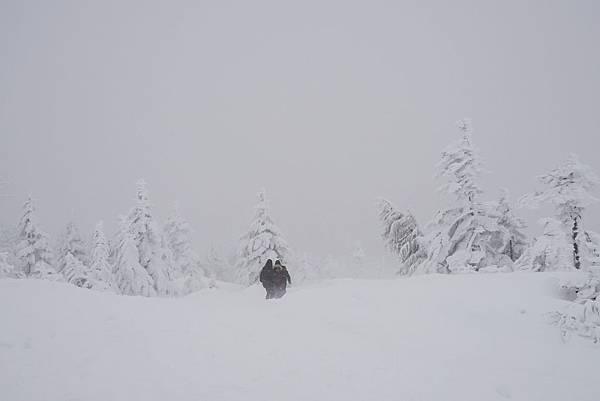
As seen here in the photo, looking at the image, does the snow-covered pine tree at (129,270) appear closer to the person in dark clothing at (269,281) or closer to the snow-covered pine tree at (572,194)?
the person in dark clothing at (269,281)

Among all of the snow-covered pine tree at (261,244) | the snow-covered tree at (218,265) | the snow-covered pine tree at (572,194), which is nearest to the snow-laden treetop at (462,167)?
the snow-covered pine tree at (572,194)

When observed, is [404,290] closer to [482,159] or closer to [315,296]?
[315,296]

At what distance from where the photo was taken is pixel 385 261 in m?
121

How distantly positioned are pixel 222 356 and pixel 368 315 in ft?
17.0

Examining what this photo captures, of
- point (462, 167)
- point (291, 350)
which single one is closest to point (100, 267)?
point (291, 350)

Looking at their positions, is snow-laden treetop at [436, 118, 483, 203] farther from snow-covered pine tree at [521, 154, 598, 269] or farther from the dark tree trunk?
the dark tree trunk

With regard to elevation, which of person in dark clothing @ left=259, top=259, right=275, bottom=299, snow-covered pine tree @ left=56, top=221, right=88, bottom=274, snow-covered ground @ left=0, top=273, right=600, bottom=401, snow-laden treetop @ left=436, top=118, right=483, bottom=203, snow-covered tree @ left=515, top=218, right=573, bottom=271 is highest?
snow-laden treetop @ left=436, top=118, right=483, bottom=203

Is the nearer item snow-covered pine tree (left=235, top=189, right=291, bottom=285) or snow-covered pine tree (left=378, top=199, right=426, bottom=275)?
snow-covered pine tree (left=378, top=199, right=426, bottom=275)

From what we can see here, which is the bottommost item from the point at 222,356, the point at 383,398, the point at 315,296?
the point at 383,398

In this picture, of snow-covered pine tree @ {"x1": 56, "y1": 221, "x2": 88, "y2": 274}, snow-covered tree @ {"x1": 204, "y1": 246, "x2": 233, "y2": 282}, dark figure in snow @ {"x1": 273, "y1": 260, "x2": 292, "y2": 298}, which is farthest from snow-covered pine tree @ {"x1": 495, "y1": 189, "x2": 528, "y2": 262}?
snow-covered tree @ {"x1": 204, "y1": 246, "x2": 233, "y2": 282}

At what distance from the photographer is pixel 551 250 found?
18578 millimetres

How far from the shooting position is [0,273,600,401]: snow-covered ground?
7957mm

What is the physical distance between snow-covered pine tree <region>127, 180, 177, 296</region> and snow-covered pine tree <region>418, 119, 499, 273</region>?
67.7 feet

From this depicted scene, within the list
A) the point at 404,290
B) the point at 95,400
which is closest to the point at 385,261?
the point at 404,290
